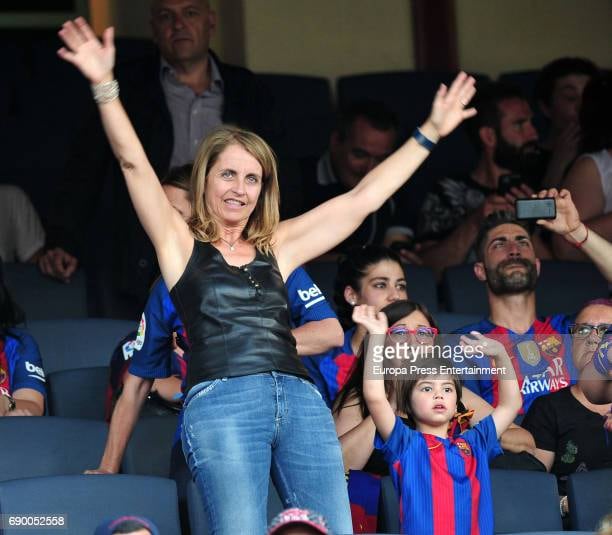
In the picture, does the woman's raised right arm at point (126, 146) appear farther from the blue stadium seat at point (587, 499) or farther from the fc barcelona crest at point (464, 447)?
the blue stadium seat at point (587, 499)

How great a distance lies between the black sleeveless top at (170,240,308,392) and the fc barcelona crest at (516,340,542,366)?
1.43 metres

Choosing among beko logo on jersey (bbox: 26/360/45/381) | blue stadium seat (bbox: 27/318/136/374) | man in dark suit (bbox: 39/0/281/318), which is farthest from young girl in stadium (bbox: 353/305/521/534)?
man in dark suit (bbox: 39/0/281/318)

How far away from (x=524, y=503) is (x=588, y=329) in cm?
68

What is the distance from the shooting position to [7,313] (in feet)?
14.3

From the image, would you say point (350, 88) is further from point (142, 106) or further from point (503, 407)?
point (503, 407)

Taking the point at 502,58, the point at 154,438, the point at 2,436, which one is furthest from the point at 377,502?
the point at 502,58

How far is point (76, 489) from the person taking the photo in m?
3.29

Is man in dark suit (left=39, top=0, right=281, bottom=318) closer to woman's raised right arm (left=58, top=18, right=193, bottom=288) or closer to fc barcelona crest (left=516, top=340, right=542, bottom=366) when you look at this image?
fc barcelona crest (left=516, top=340, right=542, bottom=366)

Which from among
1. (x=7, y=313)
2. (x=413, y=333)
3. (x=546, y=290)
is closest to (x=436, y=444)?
(x=413, y=333)

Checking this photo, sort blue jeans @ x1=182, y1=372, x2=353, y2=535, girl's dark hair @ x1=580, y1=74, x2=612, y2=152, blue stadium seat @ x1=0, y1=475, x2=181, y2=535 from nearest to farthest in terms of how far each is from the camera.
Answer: blue jeans @ x1=182, y1=372, x2=353, y2=535 → blue stadium seat @ x1=0, y1=475, x2=181, y2=535 → girl's dark hair @ x1=580, y1=74, x2=612, y2=152

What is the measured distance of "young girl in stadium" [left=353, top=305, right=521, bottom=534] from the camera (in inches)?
133

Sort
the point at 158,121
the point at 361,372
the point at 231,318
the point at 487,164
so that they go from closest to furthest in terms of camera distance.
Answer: the point at 231,318
the point at 361,372
the point at 158,121
the point at 487,164

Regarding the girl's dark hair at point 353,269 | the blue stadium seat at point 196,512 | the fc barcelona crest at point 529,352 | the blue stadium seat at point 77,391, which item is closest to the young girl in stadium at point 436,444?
the blue stadium seat at point 196,512

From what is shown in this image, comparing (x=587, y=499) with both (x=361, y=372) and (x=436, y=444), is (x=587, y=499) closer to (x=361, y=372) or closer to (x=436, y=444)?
(x=436, y=444)
